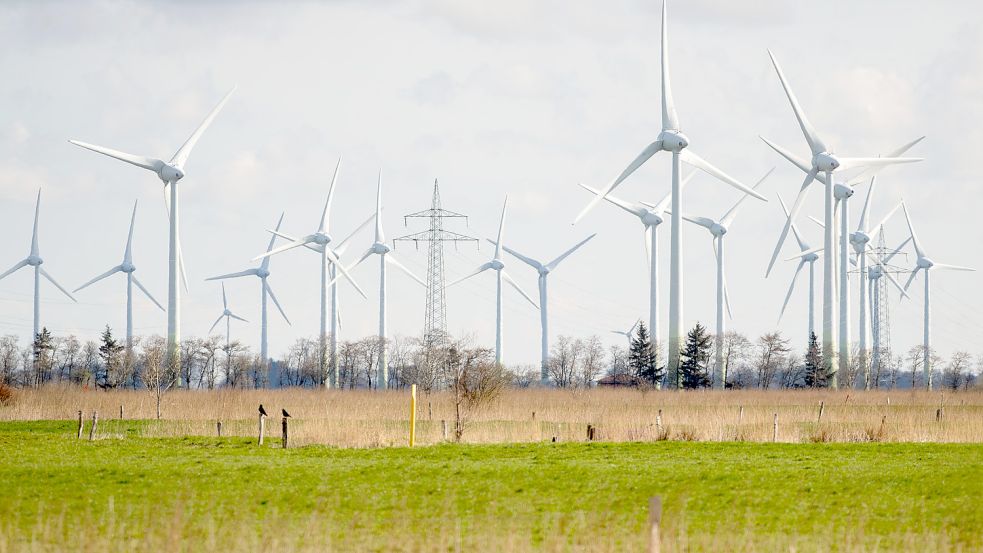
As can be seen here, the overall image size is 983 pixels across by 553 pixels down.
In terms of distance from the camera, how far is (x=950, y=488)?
83.5ft

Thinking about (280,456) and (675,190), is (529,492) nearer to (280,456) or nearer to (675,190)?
(280,456)

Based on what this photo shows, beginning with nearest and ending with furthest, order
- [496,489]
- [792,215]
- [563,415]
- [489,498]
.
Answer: [489,498] < [496,489] < [563,415] < [792,215]

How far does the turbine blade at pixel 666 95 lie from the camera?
77750 mm

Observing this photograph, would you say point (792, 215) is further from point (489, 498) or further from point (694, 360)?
point (489, 498)

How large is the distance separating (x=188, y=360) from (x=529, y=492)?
100554 mm

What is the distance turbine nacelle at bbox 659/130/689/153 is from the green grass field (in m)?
47.9

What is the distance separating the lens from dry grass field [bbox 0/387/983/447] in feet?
130

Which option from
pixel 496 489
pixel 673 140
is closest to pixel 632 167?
pixel 673 140

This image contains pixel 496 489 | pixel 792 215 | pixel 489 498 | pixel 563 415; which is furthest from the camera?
pixel 792 215

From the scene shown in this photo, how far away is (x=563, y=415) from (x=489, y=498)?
26.9 m

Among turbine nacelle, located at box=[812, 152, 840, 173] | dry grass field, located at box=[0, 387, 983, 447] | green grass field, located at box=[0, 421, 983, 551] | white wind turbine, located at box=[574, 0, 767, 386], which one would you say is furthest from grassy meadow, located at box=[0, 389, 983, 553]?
turbine nacelle, located at box=[812, 152, 840, 173]

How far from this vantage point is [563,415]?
5128 centimetres

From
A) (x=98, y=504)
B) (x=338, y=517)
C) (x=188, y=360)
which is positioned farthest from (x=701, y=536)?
(x=188, y=360)

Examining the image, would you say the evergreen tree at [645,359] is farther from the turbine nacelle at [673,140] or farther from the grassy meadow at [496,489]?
the grassy meadow at [496,489]
